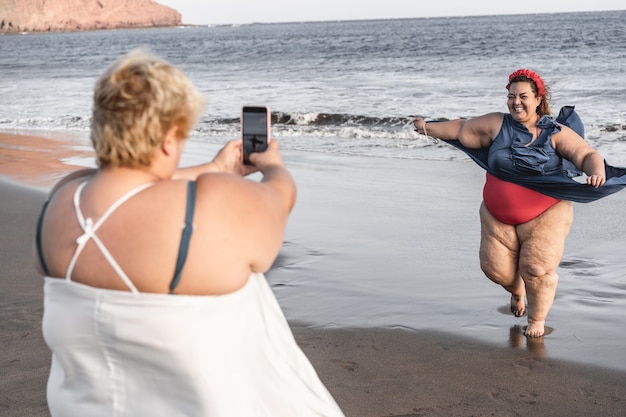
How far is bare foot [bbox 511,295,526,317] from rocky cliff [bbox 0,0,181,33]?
535 ft

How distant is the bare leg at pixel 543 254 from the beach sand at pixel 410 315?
212 millimetres

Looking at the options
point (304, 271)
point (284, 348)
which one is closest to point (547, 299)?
point (304, 271)

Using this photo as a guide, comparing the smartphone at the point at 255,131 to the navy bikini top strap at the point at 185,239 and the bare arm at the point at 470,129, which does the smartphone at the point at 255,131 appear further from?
the bare arm at the point at 470,129

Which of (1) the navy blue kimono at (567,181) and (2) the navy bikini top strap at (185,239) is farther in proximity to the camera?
(1) the navy blue kimono at (567,181)

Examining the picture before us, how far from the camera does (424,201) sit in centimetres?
912

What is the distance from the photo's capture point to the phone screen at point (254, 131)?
2455mm

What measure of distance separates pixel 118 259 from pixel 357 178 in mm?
8797

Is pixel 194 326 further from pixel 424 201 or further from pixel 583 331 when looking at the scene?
pixel 424 201

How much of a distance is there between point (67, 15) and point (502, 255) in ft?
544

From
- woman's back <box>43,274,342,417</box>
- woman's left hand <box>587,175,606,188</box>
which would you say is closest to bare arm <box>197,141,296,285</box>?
woman's back <box>43,274,342,417</box>

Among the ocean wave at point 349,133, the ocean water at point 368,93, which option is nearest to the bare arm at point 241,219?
the ocean water at point 368,93

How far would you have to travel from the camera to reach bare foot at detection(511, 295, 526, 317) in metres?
5.70

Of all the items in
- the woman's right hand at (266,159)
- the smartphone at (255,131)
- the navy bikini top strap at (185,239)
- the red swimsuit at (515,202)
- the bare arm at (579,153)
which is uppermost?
the smartphone at (255,131)

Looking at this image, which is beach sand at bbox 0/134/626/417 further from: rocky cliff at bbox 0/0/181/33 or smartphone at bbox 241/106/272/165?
rocky cliff at bbox 0/0/181/33
